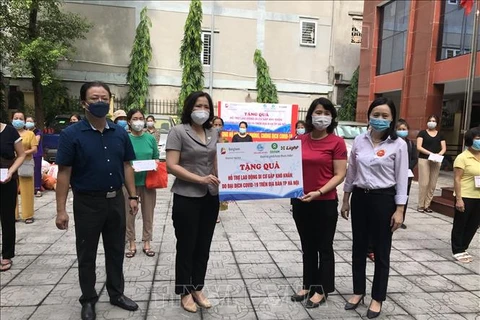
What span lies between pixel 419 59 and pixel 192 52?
9.39 m

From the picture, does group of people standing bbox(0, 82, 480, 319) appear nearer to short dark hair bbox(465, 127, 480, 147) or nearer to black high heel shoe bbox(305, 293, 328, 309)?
black high heel shoe bbox(305, 293, 328, 309)

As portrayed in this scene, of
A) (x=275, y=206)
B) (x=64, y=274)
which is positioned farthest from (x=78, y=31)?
(x=64, y=274)

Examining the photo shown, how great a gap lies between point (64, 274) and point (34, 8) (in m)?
11.7

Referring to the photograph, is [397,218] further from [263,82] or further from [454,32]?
[263,82]

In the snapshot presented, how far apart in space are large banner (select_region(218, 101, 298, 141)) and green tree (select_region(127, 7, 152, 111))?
22.7 feet

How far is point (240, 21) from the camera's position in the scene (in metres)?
19.3

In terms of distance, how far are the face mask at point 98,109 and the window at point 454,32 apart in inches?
466

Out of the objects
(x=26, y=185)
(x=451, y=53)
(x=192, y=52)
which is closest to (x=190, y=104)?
(x=26, y=185)

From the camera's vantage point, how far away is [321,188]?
10.9 ft

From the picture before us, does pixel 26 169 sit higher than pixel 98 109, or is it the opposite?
pixel 98 109

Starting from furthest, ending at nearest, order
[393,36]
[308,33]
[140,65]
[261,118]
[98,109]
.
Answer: [308,33] → [140,65] → [393,36] → [261,118] → [98,109]

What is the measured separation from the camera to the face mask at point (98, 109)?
3127mm

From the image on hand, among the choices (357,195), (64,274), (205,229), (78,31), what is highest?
(78,31)

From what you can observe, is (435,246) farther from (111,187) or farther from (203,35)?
(203,35)
